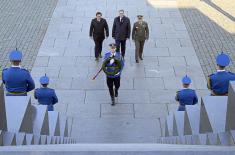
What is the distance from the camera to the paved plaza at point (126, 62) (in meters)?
11.9

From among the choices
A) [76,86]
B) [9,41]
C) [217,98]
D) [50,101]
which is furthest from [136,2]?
[217,98]

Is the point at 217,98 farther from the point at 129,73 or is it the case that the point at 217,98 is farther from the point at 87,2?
the point at 87,2

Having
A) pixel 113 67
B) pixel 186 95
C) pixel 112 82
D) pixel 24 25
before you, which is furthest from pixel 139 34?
pixel 24 25

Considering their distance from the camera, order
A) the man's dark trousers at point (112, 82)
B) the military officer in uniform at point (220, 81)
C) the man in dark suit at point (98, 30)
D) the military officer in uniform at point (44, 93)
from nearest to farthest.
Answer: the military officer in uniform at point (220, 81) < the military officer in uniform at point (44, 93) < the man's dark trousers at point (112, 82) < the man in dark suit at point (98, 30)

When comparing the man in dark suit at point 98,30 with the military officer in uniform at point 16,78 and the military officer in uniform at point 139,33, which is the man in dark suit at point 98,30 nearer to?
the military officer in uniform at point 139,33

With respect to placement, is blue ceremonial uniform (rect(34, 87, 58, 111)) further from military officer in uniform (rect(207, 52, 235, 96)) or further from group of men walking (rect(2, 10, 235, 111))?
military officer in uniform (rect(207, 52, 235, 96))

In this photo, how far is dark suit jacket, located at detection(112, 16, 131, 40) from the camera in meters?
14.4

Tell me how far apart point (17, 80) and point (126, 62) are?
6245 millimetres

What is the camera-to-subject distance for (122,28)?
14.4 metres

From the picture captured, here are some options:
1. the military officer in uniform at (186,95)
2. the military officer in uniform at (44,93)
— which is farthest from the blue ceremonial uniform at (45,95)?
the military officer in uniform at (186,95)

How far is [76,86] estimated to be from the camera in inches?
531

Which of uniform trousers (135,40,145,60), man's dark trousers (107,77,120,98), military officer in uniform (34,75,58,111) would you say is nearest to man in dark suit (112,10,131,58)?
uniform trousers (135,40,145,60)

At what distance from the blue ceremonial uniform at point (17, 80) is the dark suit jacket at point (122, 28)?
568 cm

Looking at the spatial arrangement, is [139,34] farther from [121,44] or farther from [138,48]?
A: [121,44]
